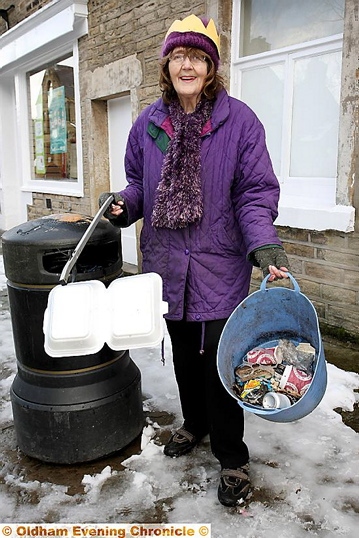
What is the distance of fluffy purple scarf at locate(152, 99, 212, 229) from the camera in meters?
2.11

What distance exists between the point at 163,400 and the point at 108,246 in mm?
1200

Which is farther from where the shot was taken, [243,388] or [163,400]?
[163,400]

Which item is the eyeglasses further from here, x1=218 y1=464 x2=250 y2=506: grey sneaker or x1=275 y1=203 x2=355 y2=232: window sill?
Answer: x1=275 y1=203 x2=355 y2=232: window sill

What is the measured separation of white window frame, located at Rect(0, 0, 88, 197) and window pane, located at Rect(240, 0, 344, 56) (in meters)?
2.81

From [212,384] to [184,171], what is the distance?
95 centimetres

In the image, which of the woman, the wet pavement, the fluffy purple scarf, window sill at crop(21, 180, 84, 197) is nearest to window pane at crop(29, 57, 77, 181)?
window sill at crop(21, 180, 84, 197)

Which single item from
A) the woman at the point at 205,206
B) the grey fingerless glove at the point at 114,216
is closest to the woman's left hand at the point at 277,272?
the woman at the point at 205,206

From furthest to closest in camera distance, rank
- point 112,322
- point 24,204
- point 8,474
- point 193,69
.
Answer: point 24,204
point 8,474
point 193,69
point 112,322

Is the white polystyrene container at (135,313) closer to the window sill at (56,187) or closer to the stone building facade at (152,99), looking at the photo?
the stone building facade at (152,99)

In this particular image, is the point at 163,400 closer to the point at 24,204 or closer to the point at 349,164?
the point at 349,164

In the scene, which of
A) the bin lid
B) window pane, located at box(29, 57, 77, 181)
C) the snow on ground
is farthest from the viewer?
window pane, located at box(29, 57, 77, 181)

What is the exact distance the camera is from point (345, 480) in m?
2.39

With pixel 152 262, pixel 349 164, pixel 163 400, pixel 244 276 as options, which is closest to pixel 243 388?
pixel 244 276

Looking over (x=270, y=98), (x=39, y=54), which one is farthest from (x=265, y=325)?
(x=39, y=54)
